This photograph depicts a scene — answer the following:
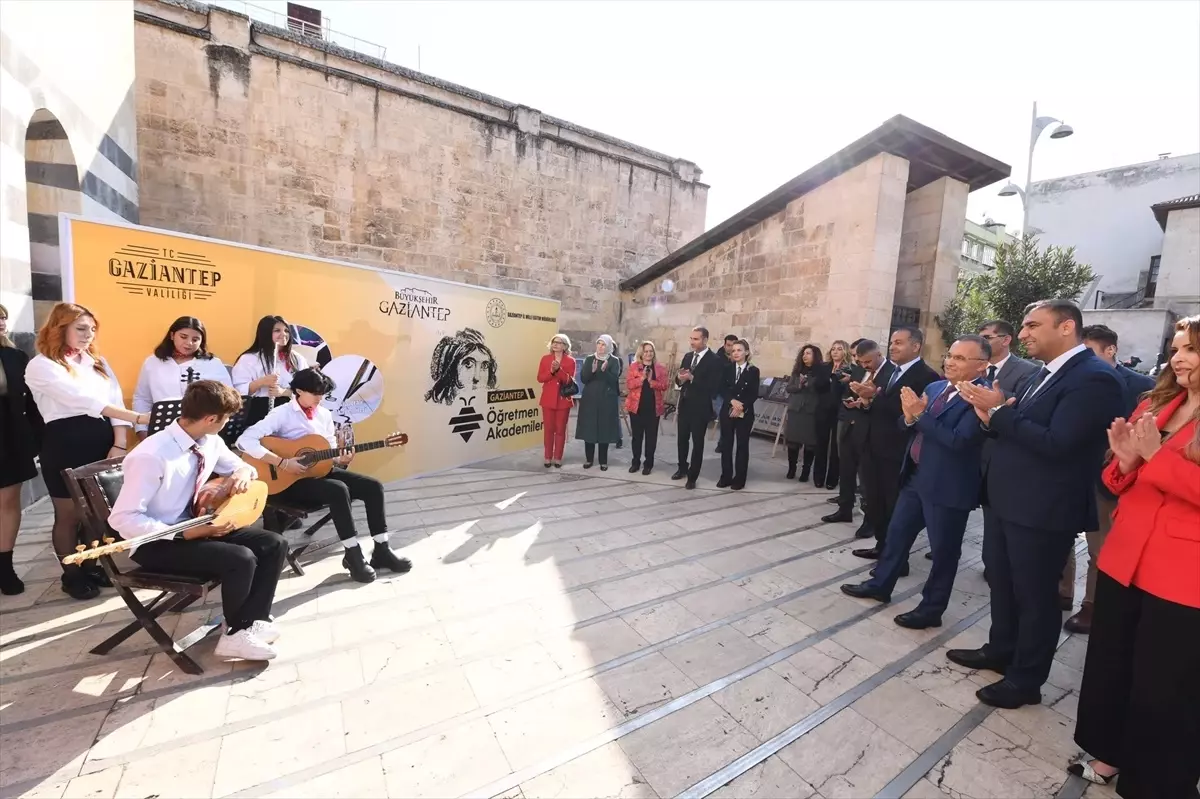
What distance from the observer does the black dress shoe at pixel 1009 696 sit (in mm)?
2537

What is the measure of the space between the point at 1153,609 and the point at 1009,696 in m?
0.99

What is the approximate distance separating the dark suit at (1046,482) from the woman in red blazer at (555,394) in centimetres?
469

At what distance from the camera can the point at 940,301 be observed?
8195 millimetres

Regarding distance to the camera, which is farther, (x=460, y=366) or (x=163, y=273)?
(x=460, y=366)

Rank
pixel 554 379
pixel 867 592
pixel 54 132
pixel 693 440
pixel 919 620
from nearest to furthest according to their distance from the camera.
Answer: pixel 919 620, pixel 867 592, pixel 54 132, pixel 693 440, pixel 554 379

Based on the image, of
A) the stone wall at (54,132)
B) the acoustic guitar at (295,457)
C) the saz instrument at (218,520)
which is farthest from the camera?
the stone wall at (54,132)

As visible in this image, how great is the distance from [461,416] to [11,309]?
13.2 ft

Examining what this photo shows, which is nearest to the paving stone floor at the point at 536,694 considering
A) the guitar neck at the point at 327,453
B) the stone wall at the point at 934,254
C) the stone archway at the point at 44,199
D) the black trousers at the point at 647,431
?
the guitar neck at the point at 327,453

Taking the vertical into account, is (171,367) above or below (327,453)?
above

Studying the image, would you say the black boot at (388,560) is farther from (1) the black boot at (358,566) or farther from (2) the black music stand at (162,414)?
(2) the black music stand at (162,414)

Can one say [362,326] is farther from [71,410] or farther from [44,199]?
[44,199]

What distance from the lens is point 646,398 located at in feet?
21.8

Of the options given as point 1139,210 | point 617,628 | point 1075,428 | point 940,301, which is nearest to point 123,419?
point 617,628

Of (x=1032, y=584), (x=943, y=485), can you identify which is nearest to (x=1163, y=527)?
(x=1032, y=584)
